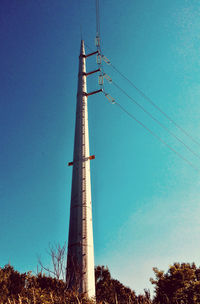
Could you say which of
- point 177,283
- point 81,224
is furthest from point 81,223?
point 177,283

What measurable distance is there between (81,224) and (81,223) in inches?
2.7

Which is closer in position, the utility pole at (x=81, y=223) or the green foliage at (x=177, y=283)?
the utility pole at (x=81, y=223)

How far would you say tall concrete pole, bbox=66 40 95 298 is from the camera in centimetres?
1080

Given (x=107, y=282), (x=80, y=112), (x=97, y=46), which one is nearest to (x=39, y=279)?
(x=107, y=282)

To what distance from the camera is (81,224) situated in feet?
41.0

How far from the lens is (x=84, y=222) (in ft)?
41.3

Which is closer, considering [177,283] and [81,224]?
[81,224]

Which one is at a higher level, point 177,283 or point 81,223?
point 81,223

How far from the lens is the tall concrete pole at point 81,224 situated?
1080cm

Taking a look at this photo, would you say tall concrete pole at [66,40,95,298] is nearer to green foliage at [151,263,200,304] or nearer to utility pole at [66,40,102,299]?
utility pole at [66,40,102,299]

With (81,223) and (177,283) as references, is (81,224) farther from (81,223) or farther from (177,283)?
(177,283)

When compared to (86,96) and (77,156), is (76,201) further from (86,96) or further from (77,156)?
(86,96)

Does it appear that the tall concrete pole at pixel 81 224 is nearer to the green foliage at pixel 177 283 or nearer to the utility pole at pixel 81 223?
the utility pole at pixel 81 223

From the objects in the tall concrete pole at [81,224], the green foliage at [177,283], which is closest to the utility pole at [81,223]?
the tall concrete pole at [81,224]
